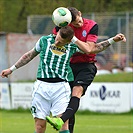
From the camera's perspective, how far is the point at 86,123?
790 inches

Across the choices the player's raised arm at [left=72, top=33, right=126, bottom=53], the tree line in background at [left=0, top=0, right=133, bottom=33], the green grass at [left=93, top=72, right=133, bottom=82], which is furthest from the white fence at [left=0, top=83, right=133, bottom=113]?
the tree line in background at [left=0, top=0, right=133, bottom=33]

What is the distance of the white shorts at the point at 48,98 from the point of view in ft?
38.1

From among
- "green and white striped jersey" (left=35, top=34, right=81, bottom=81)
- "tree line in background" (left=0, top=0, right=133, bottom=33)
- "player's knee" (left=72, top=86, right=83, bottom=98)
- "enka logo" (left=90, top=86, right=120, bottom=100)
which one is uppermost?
"green and white striped jersey" (left=35, top=34, right=81, bottom=81)

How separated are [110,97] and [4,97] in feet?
13.3

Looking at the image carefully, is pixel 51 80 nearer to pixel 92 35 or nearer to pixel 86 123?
pixel 92 35

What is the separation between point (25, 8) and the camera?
44688 mm

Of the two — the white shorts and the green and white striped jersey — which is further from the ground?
the green and white striped jersey

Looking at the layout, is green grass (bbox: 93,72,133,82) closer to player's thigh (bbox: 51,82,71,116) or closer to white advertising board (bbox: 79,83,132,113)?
white advertising board (bbox: 79,83,132,113)

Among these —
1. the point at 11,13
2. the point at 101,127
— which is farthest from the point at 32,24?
the point at 101,127

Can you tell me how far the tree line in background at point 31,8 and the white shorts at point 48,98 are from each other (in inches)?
1170

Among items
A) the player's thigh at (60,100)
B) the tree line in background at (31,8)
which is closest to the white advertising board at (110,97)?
the player's thigh at (60,100)

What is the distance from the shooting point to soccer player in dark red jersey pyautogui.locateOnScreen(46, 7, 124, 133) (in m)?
12.0

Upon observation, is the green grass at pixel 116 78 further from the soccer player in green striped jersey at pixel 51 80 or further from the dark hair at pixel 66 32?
the dark hair at pixel 66 32

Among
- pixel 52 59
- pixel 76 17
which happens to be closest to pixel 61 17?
pixel 52 59
